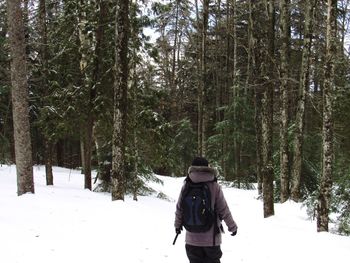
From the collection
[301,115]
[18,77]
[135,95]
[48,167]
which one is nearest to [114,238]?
[18,77]

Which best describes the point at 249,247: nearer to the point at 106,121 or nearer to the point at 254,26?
the point at 254,26

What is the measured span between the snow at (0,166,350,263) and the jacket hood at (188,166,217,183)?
2.59m

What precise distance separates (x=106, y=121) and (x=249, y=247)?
9452 millimetres

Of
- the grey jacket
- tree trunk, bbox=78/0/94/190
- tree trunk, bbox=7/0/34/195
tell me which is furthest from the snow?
tree trunk, bbox=78/0/94/190

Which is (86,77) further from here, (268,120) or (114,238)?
(114,238)

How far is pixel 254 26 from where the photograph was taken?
13.6m

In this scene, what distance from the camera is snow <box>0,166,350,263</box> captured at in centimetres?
751

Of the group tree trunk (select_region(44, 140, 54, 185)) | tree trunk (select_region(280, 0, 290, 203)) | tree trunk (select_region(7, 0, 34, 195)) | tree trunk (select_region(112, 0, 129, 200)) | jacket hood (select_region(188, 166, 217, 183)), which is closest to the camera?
jacket hood (select_region(188, 166, 217, 183))

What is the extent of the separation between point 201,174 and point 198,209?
0.45m

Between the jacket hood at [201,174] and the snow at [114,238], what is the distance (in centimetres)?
259

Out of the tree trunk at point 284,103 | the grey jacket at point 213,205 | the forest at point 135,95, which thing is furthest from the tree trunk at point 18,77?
the tree trunk at point 284,103

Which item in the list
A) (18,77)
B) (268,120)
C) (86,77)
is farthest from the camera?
(86,77)

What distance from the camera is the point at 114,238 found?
28.3 ft

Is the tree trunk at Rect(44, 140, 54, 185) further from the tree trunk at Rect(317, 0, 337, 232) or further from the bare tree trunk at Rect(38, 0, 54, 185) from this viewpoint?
the tree trunk at Rect(317, 0, 337, 232)
